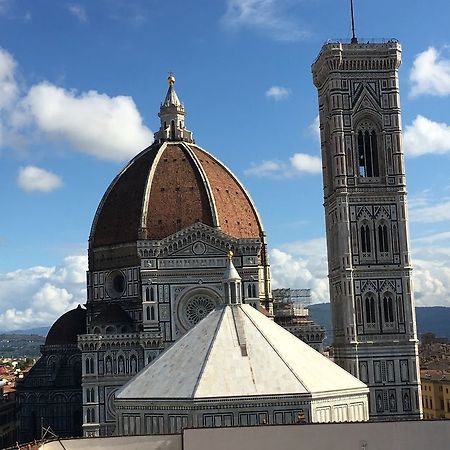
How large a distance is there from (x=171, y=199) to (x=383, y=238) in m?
14.6

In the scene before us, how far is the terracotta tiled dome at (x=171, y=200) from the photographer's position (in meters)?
57.2

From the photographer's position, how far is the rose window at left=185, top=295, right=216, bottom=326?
51.9 metres

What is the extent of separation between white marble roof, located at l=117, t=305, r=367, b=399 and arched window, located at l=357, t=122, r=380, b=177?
74.7ft

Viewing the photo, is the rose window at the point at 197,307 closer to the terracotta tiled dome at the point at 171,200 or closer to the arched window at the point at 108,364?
the arched window at the point at 108,364

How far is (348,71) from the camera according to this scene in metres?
53.3

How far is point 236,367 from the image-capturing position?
2955 centimetres

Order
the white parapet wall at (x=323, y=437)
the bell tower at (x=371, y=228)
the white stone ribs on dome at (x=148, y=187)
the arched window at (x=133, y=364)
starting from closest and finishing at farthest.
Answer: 1. the white parapet wall at (x=323, y=437)
2. the arched window at (x=133, y=364)
3. the bell tower at (x=371, y=228)
4. the white stone ribs on dome at (x=148, y=187)

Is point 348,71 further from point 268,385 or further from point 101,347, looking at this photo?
point 268,385

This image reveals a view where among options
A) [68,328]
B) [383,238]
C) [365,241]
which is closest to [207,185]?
[365,241]

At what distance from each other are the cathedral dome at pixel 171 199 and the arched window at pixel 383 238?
32.5 ft

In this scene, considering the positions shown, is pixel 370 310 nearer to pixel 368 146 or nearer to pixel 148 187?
pixel 368 146

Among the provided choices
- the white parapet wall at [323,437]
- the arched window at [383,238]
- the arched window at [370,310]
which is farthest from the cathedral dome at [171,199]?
the white parapet wall at [323,437]

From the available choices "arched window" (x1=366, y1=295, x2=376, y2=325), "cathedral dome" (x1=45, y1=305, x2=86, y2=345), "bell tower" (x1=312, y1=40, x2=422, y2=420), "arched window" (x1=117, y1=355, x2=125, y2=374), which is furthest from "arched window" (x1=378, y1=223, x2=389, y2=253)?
"cathedral dome" (x1=45, y1=305, x2=86, y2=345)

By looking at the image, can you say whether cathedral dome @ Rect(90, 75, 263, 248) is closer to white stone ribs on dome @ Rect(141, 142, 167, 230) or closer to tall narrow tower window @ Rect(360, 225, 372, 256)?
white stone ribs on dome @ Rect(141, 142, 167, 230)
